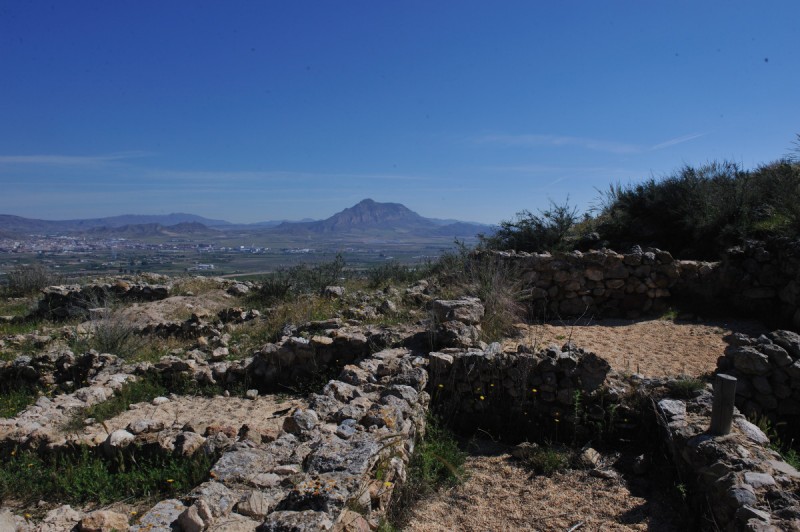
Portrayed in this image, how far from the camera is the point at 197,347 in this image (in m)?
9.20

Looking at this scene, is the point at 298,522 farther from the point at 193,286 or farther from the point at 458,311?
the point at 193,286

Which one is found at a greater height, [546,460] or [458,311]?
[458,311]

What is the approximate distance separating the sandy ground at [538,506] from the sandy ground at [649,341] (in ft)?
7.79

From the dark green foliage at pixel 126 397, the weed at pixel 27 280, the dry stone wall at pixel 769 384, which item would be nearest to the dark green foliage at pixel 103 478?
the dark green foliage at pixel 126 397

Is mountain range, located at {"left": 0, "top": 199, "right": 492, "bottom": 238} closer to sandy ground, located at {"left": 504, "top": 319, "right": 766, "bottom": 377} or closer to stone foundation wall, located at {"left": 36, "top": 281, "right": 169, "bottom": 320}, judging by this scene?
stone foundation wall, located at {"left": 36, "top": 281, "right": 169, "bottom": 320}

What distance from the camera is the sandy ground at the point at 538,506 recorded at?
13.6 feet

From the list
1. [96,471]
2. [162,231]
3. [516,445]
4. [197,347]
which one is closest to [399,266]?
[197,347]

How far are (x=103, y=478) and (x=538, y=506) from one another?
379 cm

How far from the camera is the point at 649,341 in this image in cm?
863

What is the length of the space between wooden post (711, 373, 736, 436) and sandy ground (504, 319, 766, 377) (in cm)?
238

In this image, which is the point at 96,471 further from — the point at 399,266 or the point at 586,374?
the point at 399,266

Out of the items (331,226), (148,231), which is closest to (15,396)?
(331,226)

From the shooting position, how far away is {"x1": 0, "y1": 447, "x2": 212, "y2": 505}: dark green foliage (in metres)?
4.31

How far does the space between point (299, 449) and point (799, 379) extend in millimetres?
5429
